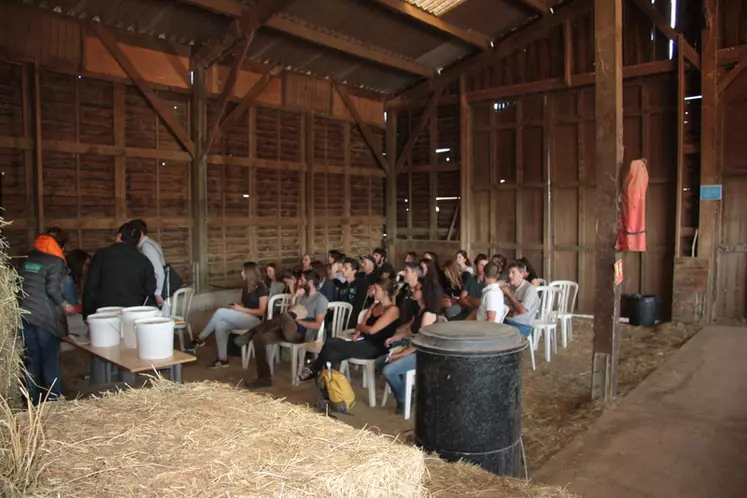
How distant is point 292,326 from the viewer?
6.01 m

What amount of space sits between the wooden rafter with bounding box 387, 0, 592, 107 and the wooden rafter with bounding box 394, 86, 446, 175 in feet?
0.62

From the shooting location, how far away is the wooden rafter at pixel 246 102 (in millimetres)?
9262

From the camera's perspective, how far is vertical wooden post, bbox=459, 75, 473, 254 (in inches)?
434

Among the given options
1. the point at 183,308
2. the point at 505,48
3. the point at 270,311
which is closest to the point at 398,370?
the point at 270,311

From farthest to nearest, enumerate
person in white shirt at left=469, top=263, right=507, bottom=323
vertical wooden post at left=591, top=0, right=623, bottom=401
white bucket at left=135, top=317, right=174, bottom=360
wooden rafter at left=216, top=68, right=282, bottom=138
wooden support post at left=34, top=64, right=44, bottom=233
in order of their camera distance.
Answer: wooden rafter at left=216, top=68, right=282, bottom=138, wooden support post at left=34, top=64, right=44, bottom=233, person in white shirt at left=469, top=263, right=507, bottom=323, vertical wooden post at left=591, top=0, right=623, bottom=401, white bucket at left=135, top=317, right=174, bottom=360

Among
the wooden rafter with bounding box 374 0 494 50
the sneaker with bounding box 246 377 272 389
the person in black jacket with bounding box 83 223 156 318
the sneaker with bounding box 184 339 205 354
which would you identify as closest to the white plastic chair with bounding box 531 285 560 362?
the sneaker with bounding box 246 377 272 389

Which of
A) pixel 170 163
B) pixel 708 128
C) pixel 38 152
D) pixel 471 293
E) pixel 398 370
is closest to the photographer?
pixel 398 370

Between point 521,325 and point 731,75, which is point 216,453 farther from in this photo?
point 731,75

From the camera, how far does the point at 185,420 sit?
2.02 meters

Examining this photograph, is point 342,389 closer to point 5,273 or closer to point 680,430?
point 680,430

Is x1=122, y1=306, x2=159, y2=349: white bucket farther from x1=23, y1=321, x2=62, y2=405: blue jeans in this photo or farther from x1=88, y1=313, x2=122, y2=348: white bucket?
x1=23, y1=321, x2=62, y2=405: blue jeans

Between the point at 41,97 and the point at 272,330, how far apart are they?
15.0 ft

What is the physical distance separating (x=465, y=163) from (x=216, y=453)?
9.82 metres

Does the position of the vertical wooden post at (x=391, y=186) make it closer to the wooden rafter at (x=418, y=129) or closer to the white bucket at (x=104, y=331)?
the wooden rafter at (x=418, y=129)
